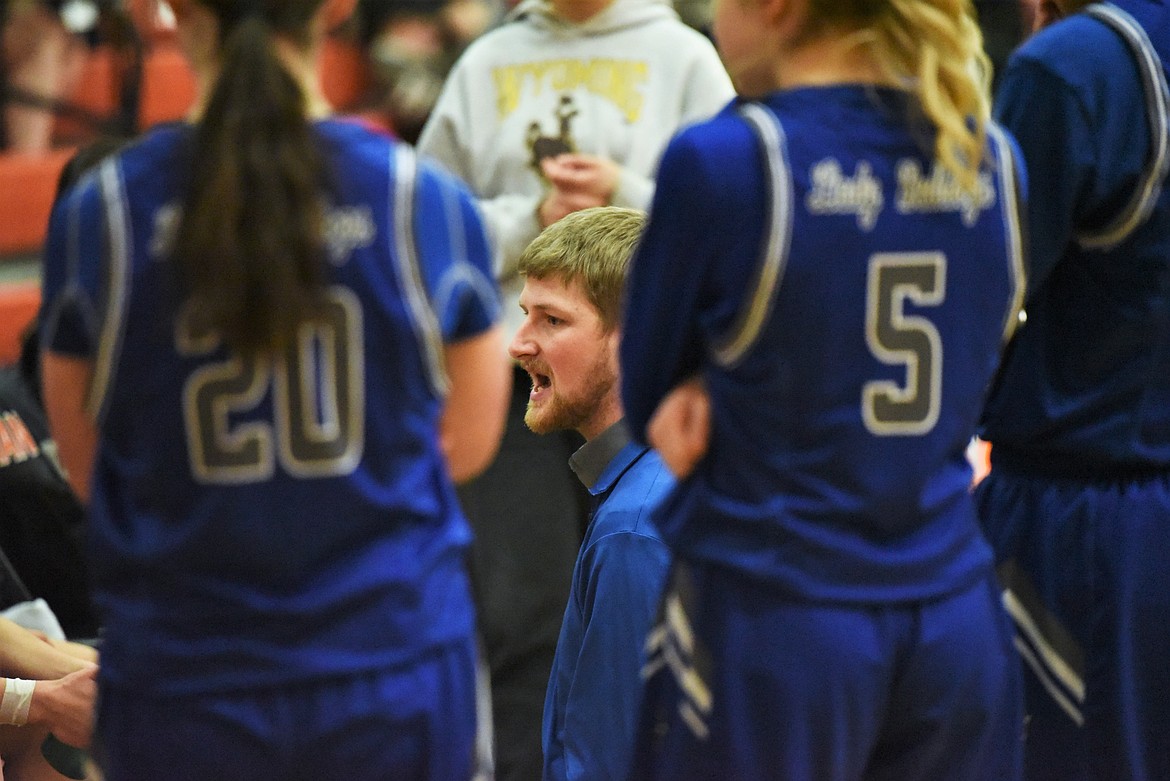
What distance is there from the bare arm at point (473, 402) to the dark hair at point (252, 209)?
23 cm

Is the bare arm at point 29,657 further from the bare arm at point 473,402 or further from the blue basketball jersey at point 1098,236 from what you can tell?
the blue basketball jersey at point 1098,236

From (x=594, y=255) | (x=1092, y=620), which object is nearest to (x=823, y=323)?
(x=1092, y=620)

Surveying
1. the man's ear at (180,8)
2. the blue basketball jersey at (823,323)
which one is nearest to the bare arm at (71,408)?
the man's ear at (180,8)

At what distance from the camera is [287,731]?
1.71 meters

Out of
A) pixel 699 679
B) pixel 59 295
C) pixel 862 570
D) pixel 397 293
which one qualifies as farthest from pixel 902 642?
pixel 59 295

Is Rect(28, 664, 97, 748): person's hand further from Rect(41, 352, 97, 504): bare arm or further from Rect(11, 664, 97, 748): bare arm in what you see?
Rect(41, 352, 97, 504): bare arm

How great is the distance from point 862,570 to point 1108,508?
0.59 m

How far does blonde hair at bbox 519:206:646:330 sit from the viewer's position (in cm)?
271

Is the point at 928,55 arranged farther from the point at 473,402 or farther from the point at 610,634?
the point at 610,634

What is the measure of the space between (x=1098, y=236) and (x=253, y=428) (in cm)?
121

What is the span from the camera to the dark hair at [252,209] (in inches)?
64.0

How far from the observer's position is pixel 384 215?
5.57 feet

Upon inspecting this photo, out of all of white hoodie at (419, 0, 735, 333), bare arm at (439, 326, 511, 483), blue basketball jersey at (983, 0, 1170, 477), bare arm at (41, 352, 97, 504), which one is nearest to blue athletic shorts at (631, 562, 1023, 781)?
bare arm at (439, 326, 511, 483)

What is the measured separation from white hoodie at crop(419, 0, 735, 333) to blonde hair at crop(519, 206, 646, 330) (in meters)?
0.81
